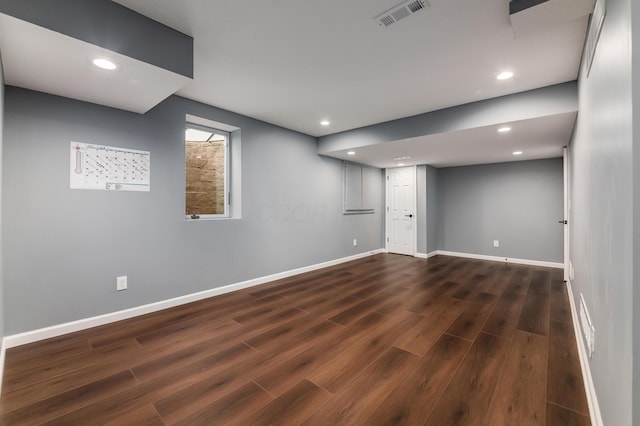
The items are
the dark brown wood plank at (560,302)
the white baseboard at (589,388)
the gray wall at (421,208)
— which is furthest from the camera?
the gray wall at (421,208)

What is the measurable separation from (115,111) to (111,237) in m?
1.26

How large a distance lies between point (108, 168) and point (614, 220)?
12.0ft

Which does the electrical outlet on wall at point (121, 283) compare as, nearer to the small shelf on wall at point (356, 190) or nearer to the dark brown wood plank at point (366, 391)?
the dark brown wood plank at point (366, 391)

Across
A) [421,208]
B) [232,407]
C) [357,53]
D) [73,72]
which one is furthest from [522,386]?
[421,208]

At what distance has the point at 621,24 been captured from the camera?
0.94m

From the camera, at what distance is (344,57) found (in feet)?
7.44

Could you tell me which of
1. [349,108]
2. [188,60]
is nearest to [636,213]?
[188,60]

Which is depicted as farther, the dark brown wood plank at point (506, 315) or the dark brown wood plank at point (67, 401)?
the dark brown wood plank at point (506, 315)

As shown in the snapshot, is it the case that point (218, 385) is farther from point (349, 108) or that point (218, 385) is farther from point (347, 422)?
point (349, 108)

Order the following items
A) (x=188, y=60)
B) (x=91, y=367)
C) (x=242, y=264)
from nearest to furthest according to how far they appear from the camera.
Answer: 1. (x=91, y=367)
2. (x=188, y=60)
3. (x=242, y=264)

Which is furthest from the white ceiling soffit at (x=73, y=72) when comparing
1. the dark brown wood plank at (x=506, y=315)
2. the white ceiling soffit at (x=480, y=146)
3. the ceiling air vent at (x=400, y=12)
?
the dark brown wood plank at (x=506, y=315)

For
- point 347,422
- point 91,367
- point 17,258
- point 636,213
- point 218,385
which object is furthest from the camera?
point 17,258

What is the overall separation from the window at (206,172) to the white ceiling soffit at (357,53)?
0.55 metres

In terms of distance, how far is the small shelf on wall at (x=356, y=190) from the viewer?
5.51 metres
